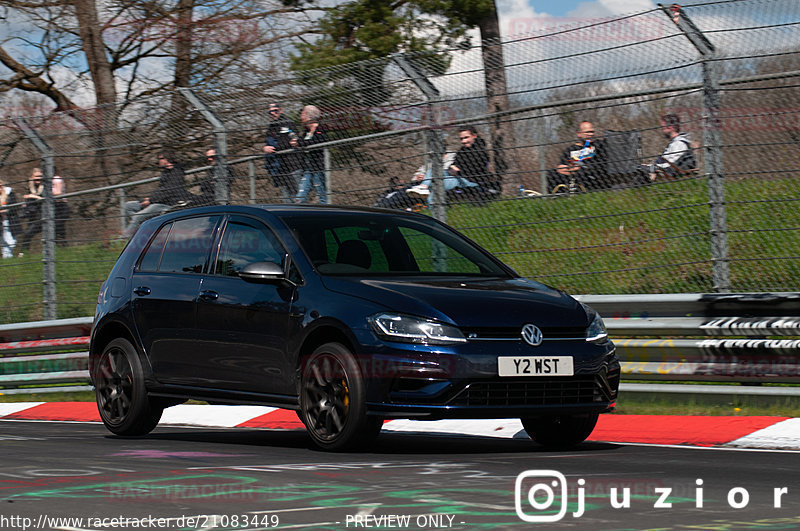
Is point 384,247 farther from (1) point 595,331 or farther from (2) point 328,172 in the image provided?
(2) point 328,172

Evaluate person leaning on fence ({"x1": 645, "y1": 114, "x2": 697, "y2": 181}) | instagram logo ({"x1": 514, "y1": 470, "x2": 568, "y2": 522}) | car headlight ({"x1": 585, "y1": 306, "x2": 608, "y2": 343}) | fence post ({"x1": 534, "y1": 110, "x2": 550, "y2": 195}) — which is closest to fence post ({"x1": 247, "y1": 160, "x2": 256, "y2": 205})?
fence post ({"x1": 534, "y1": 110, "x2": 550, "y2": 195})

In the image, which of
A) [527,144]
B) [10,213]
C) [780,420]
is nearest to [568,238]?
[527,144]

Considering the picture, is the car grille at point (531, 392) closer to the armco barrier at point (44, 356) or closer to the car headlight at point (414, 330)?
the car headlight at point (414, 330)

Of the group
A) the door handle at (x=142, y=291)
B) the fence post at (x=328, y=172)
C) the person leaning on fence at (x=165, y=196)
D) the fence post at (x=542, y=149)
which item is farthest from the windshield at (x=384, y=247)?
the person leaning on fence at (x=165, y=196)

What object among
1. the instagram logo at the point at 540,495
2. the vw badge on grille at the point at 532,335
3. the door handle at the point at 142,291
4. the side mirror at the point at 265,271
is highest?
the side mirror at the point at 265,271

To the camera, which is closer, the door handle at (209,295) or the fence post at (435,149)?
the door handle at (209,295)

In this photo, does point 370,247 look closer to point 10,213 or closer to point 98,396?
point 98,396

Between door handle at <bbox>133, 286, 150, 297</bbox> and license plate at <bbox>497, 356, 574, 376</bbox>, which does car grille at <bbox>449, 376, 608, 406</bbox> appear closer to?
license plate at <bbox>497, 356, 574, 376</bbox>

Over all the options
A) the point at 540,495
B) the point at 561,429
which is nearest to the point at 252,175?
the point at 561,429

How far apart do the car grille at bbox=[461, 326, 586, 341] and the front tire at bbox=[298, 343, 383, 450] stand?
2.25 feet

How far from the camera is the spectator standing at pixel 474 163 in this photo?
445 inches

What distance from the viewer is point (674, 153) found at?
10.3 m

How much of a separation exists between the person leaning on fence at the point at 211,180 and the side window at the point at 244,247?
4.40 m

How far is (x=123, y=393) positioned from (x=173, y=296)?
91 cm
